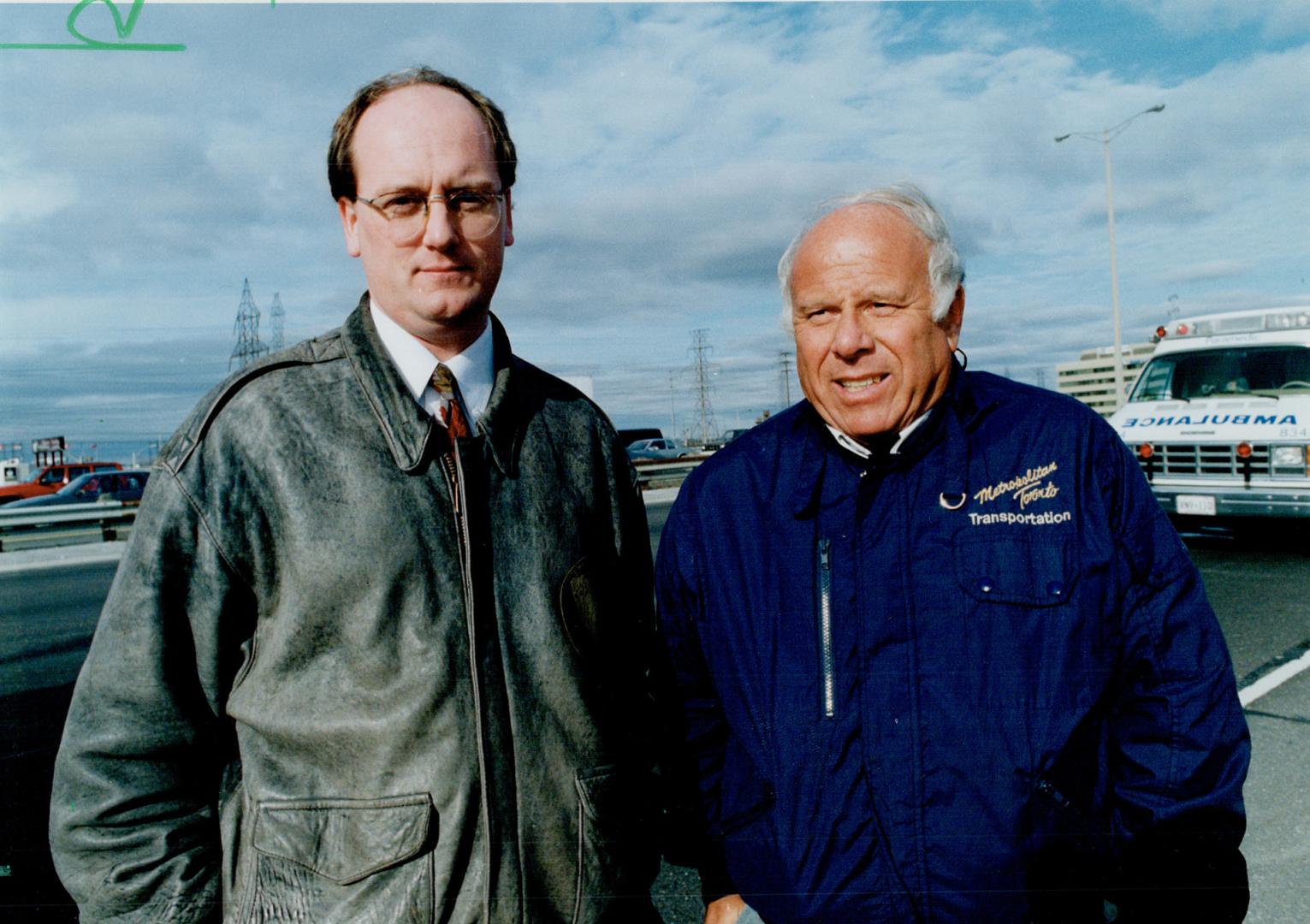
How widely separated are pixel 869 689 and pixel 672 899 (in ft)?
5.75

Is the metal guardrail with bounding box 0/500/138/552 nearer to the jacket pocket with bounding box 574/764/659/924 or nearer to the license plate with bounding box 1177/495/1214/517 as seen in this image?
the license plate with bounding box 1177/495/1214/517

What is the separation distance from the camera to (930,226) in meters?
1.90

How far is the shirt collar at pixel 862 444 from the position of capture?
1.85 meters

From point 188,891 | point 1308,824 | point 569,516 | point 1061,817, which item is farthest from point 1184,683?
point 1308,824

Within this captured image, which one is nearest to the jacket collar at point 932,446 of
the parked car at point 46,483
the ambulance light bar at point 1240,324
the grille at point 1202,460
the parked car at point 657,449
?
the grille at point 1202,460

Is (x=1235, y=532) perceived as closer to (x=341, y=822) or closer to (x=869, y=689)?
(x=869, y=689)

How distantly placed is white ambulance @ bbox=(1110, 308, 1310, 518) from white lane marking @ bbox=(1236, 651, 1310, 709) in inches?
148

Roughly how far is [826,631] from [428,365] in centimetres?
85

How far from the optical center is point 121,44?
1778 millimetres

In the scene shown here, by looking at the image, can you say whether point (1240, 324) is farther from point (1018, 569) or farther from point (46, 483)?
point (46, 483)

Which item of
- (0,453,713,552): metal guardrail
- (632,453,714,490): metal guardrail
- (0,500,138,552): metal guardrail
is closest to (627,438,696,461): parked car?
(632,453,714,490): metal guardrail

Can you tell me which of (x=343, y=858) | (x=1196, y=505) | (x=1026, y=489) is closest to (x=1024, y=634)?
(x=1026, y=489)

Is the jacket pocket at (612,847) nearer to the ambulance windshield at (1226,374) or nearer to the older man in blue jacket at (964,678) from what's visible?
the older man in blue jacket at (964,678)

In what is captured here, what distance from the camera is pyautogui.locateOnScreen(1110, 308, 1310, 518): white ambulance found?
845 centimetres
